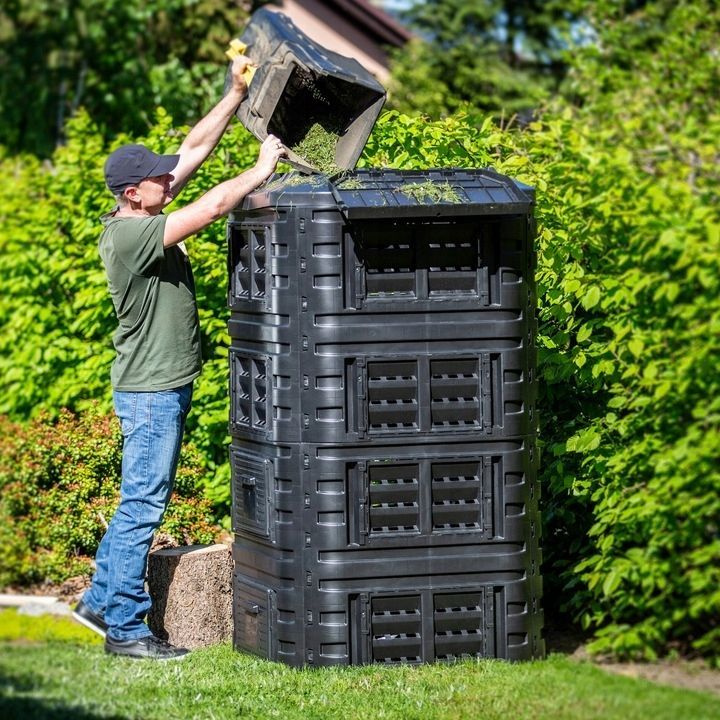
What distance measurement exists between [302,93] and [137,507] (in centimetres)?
203

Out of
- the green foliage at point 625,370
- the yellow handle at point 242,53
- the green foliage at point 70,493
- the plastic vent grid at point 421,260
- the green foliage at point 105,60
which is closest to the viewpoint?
the green foliage at point 625,370

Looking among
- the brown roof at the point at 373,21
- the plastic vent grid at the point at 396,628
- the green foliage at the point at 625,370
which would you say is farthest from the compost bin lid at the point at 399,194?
the brown roof at the point at 373,21

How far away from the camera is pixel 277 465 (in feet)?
17.9

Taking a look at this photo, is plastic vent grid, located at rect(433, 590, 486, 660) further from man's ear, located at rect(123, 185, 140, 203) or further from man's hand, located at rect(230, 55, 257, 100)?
man's hand, located at rect(230, 55, 257, 100)

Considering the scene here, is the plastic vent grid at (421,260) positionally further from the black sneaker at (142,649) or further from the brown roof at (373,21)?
the brown roof at (373,21)

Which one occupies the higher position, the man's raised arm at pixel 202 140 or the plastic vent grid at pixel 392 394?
the man's raised arm at pixel 202 140

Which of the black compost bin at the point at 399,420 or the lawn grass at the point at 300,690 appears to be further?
the black compost bin at the point at 399,420

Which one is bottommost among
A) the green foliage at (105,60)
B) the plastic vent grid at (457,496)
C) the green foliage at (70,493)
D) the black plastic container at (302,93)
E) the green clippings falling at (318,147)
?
the green foliage at (70,493)

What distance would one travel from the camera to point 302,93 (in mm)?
5930

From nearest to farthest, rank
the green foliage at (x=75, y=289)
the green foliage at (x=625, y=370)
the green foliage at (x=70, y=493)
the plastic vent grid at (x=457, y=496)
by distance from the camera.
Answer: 1. the green foliage at (x=625, y=370)
2. the plastic vent grid at (x=457, y=496)
3. the green foliage at (x=70, y=493)
4. the green foliage at (x=75, y=289)

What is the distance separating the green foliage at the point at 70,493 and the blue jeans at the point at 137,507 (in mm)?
1147

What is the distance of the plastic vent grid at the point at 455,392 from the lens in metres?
5.40

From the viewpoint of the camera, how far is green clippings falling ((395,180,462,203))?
532cm

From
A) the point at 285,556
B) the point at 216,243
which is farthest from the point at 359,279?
the point at 216,243
